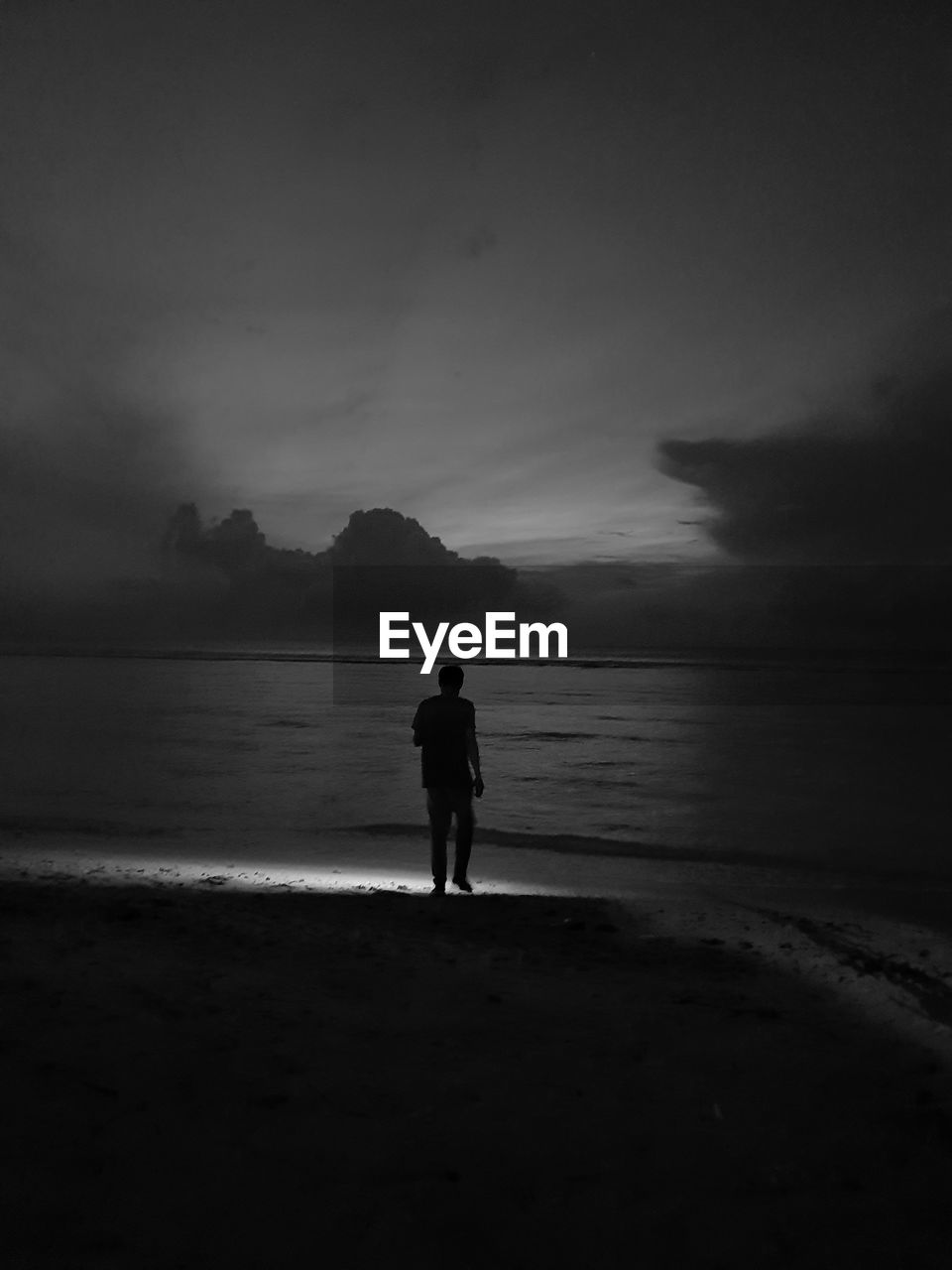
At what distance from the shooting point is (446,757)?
802 cm

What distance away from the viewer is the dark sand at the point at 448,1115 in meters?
2.78

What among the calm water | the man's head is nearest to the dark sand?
the man's head

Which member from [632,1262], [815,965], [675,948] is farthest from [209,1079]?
[815,965]

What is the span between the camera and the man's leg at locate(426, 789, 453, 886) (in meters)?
8.09

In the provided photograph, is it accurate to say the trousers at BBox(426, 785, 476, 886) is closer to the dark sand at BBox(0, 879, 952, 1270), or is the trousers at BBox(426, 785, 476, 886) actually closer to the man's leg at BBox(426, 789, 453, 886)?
the man's leg at BBox(426, 789, 453, 886)

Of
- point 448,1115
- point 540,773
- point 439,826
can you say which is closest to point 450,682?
point 439,826

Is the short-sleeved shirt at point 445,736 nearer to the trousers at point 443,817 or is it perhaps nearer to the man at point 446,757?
the man at point 446,757

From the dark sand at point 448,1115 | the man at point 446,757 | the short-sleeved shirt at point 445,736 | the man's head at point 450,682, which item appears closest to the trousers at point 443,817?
the man at point 446,757

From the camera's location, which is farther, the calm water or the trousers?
the calm water

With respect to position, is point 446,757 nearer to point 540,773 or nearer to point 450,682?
point 450,682

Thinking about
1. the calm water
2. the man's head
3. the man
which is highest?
the man's head

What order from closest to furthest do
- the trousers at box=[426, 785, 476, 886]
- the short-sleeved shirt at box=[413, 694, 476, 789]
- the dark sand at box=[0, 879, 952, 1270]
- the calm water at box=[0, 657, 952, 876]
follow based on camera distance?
the dark sand at box=[0, 879, 952, 1270], the short-sleeved shirt at box=[413, 694, 476, 789], the trousers at box=[426, 785, 476, 886], the calm water at box=[0, 657, 952, 876]

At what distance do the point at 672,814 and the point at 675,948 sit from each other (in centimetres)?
839

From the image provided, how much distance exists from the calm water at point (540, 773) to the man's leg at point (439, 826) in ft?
13.7
